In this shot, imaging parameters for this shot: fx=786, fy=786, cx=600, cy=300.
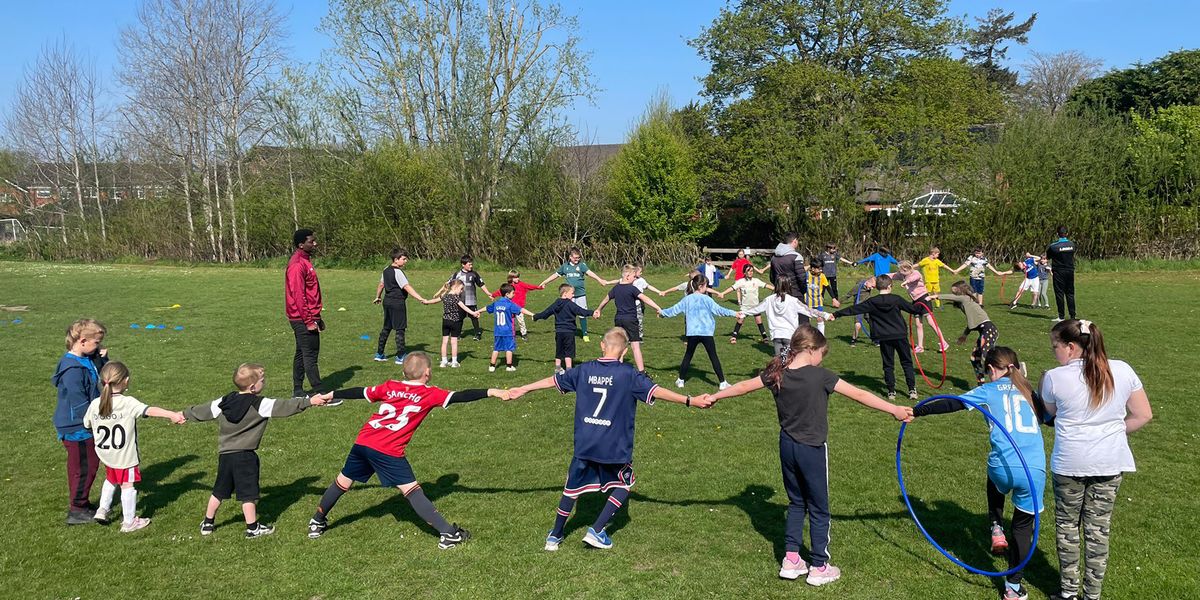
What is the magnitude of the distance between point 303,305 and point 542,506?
525 cm

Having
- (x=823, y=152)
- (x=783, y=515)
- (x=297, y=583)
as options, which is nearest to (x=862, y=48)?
(x=823, y=152)

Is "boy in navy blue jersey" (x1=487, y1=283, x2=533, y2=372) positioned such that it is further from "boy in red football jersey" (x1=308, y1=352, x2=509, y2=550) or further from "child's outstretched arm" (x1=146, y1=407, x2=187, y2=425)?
"child's outstretched arm" (x1=146, y1=407, x2=187, y2=425)

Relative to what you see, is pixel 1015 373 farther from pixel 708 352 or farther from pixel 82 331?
pixel 82 331

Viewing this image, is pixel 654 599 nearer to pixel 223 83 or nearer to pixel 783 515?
pixel 783 515

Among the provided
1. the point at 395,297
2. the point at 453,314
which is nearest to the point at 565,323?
the point at 453,314

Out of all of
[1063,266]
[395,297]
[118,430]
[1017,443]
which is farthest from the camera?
[1063,266]

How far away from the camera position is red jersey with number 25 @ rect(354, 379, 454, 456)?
6219 millimetres

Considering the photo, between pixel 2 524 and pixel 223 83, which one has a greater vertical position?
pixel 223 83

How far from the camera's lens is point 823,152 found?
37406 mm

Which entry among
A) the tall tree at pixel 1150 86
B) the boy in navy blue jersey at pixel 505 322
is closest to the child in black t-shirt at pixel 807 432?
the boy in navy blue jersey at pixel 505 322

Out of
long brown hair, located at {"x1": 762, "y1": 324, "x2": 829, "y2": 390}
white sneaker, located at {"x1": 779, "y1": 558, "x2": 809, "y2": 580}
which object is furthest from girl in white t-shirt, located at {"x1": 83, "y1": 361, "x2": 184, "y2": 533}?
white sneaker, located at {"x1": 779, "y1": 558, "x2": 809, "y2": 580}

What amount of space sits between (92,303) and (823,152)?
99.0 feet

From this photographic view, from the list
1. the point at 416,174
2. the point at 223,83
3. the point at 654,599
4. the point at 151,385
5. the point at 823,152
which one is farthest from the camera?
the point at 223,83

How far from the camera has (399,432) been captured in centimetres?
626
